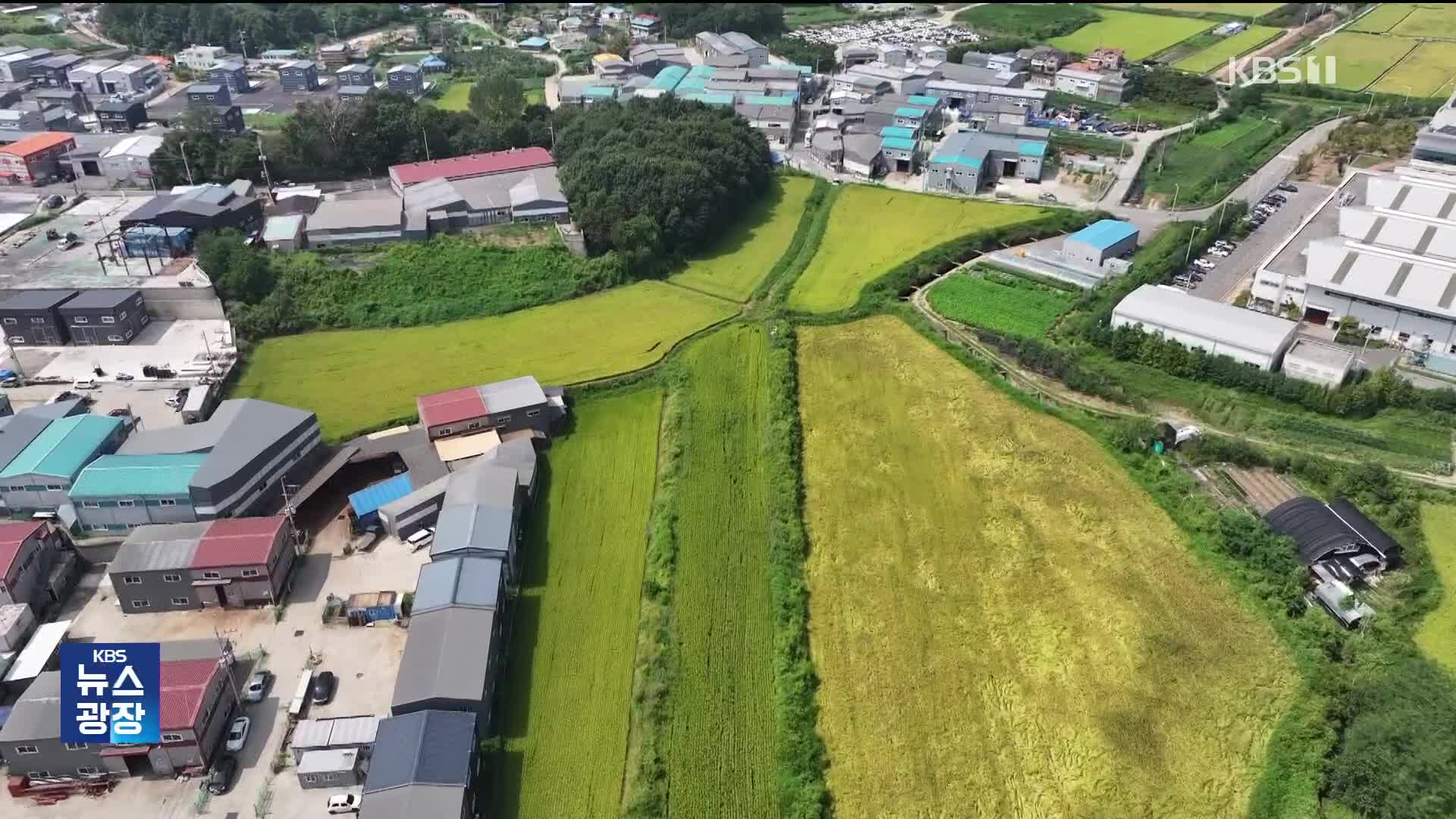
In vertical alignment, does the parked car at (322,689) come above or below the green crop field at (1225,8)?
below

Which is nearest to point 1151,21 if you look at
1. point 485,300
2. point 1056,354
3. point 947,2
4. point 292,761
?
point 947,2

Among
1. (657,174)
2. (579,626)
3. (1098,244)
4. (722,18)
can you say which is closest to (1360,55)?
(722,18)

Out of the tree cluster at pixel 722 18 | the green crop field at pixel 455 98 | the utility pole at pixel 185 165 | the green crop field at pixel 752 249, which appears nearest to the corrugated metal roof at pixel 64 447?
the green crop field at pixel 752 249

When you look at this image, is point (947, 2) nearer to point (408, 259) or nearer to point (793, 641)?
point (408, 259)

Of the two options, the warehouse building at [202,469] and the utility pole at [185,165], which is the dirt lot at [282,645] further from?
the utility pole at [185,165]

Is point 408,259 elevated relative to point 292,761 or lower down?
elevated

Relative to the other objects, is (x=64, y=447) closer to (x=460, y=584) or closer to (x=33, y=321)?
(x=33, y=321)
